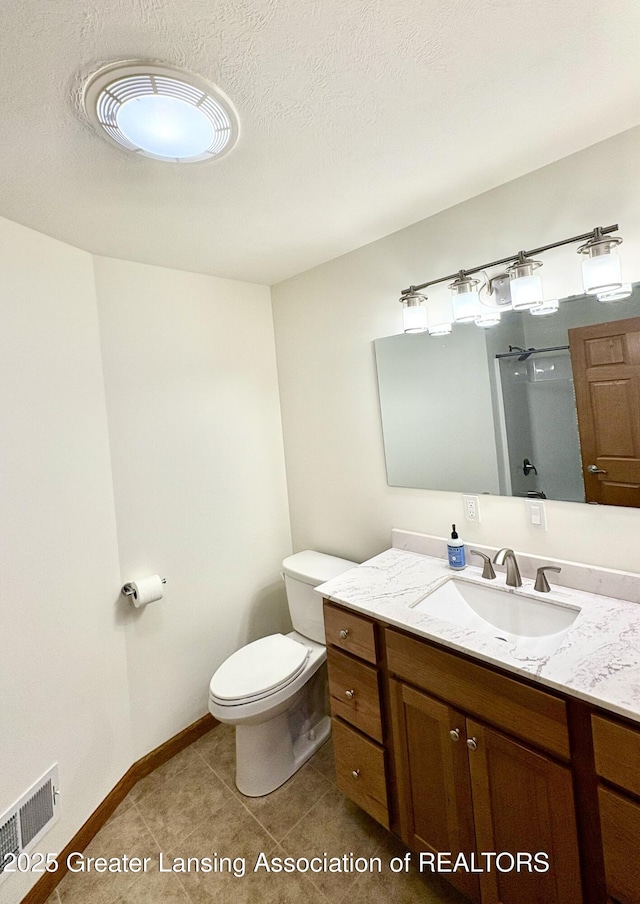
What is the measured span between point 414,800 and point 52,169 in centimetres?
220

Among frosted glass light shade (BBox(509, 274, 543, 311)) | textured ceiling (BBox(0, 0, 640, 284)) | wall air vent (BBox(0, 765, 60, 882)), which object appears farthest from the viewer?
frosted glass light shade (BBox(509, 274, 543, 311))

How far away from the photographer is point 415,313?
171cm

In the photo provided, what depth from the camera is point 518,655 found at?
3.47 feet

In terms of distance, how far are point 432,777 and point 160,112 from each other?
6.41ft

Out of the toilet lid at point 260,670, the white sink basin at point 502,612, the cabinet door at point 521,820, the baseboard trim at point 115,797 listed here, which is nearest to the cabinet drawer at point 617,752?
the cabinet door at point 521,820

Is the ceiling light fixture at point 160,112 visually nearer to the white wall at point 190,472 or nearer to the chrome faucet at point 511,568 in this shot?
the white wall at point 190,472

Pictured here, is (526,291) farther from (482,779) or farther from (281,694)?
(281,694)

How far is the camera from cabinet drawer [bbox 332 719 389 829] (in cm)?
139

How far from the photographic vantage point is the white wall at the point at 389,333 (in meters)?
1.32

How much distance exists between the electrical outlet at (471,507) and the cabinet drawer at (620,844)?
35.4 inches

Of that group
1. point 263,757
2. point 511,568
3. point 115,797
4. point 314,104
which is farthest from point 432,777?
point 314,104

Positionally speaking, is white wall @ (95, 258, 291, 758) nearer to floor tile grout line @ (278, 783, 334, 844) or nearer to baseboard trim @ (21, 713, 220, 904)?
baseboard trim @ (21, 713, 220, 904)

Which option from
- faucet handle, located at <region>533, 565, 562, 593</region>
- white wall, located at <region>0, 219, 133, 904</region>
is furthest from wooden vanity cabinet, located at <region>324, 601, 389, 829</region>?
white wall, located at <region>0, 219, 133, 904</region>

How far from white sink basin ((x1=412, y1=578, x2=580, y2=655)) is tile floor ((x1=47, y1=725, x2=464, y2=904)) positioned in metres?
0.83
